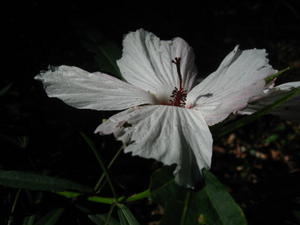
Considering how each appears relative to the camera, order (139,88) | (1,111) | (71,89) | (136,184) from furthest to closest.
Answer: (1,111) < (136,184) < (139,88) < (71,89)

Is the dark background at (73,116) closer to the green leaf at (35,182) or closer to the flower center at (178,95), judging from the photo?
the green leaf at (35,182)

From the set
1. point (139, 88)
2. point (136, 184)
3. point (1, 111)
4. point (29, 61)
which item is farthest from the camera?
point (29, 61)

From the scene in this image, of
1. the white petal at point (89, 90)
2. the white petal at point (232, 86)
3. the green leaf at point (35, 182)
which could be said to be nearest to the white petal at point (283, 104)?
the white petal at point (232, 86)

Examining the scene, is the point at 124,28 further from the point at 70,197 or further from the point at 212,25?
the point at 212,25

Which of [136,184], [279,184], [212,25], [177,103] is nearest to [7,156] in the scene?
[136,184]

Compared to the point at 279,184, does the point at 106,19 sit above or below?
above

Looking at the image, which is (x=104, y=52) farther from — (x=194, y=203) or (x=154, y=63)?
(x=194, y=203)

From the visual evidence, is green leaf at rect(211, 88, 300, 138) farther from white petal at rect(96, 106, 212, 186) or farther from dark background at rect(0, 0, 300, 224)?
dark background at rect(0, 0, 300, 224)
